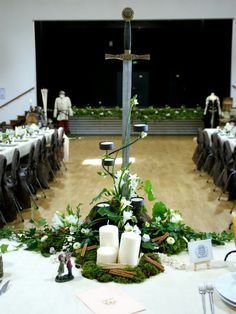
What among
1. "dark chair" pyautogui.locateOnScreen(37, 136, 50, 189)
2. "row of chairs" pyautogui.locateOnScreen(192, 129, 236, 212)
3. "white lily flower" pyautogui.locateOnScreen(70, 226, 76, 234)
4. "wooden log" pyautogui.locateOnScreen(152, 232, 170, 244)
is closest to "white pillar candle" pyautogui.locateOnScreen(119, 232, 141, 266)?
"wooden log" pyautogui.locateOnScreen(152, 232, 170, 244)

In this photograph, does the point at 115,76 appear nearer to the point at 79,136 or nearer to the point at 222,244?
the point at 79,136

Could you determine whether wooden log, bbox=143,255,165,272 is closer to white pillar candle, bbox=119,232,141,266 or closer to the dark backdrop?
white pillar candle, bbox=119,232,141,266

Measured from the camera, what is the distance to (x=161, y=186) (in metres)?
7.27

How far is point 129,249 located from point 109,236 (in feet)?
0.36

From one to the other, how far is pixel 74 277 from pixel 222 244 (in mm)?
766

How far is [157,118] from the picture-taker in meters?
15.1

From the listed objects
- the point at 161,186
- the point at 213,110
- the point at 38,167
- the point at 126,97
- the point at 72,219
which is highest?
the point at 126,97

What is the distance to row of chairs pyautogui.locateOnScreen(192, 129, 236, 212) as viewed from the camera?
20.4 feet

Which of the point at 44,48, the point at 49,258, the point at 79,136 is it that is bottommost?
the point at 79,136

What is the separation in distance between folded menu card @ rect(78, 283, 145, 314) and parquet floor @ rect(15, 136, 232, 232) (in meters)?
3.13

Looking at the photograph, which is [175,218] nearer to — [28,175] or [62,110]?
[28,175]

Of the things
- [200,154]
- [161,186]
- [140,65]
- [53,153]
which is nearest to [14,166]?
[53,153]

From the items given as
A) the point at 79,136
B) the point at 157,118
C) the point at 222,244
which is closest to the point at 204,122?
the point at 157,118

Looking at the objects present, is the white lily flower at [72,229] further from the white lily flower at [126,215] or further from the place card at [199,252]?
the place card at [199,252]
